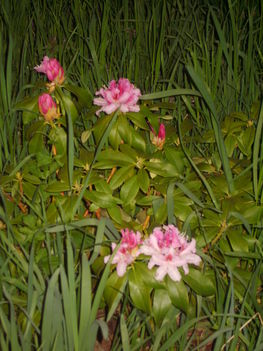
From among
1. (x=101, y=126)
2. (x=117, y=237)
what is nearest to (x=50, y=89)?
(x=101, y=126)

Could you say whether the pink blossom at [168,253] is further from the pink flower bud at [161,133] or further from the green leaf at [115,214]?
the pink flower bud at [161,133]

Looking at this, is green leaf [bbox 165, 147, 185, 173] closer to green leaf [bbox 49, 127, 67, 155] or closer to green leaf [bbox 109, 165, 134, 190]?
green leaf [bbox 109, 165, 134, 190]

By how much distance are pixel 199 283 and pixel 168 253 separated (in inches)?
4.9

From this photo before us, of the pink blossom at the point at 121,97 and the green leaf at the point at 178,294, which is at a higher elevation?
the pink blossom at the point at 121,97

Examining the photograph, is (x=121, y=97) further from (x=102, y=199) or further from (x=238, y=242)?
(x=238, y=242)

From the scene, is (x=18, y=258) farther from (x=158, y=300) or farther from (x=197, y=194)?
(x=197, y=194)

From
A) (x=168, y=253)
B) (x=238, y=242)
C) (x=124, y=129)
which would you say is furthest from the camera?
(x=124, y=129)

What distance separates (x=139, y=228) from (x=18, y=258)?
29 cm

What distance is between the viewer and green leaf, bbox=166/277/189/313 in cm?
99

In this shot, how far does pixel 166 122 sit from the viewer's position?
5.47 feet

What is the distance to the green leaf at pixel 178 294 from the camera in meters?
0.99

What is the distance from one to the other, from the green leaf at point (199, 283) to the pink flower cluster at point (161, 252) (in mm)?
46

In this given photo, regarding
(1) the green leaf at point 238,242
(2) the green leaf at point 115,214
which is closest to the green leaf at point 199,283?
(1) the green leaf at point 238,242

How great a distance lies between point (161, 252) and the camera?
0.95m
